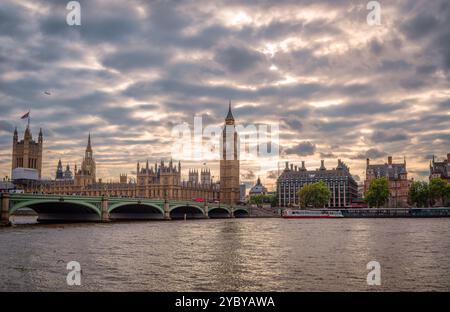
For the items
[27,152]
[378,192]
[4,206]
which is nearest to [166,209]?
[4,206]

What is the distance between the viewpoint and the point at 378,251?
103 feet

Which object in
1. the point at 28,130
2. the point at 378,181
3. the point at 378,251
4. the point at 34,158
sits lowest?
the point at 378,251

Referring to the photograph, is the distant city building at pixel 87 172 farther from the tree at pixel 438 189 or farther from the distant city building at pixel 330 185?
the tree at pixel 438 189

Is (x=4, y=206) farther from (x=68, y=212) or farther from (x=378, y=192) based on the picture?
(x=378, y=192)

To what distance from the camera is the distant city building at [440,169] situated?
497ft

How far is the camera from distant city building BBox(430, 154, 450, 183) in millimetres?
151550

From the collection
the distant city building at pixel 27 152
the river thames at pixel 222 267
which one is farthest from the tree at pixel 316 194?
the river thames at pixel 222 267

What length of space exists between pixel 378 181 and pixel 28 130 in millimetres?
136165

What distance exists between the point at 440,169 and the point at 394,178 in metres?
15.2

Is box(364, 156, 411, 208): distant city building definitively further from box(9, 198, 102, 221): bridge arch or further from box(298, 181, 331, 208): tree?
box(9, 198, 102, 221): bridge arch

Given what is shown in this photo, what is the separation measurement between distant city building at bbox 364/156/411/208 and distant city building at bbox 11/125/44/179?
129427mm

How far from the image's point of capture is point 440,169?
515ft

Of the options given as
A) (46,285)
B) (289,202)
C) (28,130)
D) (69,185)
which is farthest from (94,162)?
(46,285)
